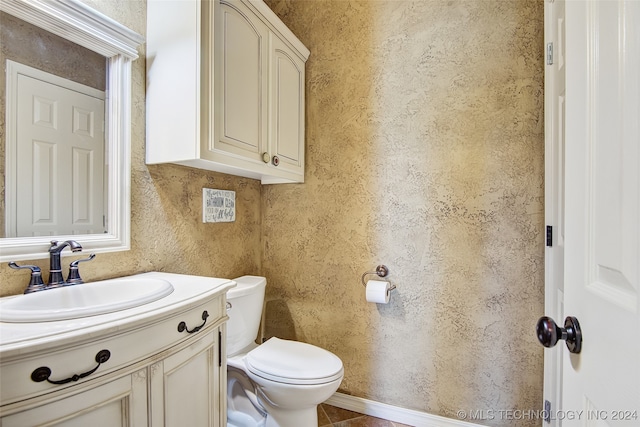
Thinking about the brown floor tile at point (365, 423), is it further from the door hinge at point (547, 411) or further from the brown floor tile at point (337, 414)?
the door hinge at point (547, 411)

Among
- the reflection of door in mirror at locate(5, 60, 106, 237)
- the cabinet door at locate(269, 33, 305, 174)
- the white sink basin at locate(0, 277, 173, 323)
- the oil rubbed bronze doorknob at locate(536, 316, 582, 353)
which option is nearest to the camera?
the oil rubbed bronze doorknob at locate(536, 316, 582, 353)

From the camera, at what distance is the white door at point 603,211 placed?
394 millimetres

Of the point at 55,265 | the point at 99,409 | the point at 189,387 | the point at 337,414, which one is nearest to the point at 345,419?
the point at 337,414

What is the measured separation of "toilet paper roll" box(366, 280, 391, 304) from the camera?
152 centimetres

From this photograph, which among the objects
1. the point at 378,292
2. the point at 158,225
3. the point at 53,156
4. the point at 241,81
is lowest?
the point at 378,292

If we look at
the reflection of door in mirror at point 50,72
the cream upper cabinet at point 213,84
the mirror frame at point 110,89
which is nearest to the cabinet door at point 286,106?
the cream upper cabinet at point 213,84

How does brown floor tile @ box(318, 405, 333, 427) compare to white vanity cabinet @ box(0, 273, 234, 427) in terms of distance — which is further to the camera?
brown floor tile @ box(318, 405, 333, 427)

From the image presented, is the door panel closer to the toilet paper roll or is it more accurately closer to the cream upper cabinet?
the toilet paper roll

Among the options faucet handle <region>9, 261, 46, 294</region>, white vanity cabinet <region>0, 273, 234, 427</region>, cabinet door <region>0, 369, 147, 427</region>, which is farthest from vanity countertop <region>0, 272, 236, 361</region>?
faucet handle <region>9, 261, 46, 294</region>

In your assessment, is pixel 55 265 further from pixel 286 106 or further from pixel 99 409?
pixel 286 106

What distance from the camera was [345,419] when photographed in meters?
1.63

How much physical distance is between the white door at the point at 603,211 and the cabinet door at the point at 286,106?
1.19 metres

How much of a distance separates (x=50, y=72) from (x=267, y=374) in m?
1.40

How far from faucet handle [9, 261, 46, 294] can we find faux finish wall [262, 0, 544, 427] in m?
1.19
